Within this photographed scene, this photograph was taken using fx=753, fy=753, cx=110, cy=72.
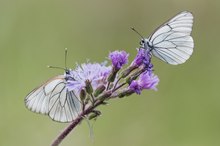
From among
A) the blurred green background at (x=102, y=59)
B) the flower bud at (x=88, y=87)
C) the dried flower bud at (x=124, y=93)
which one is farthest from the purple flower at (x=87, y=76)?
the blurred green background at (x=102, y=59)

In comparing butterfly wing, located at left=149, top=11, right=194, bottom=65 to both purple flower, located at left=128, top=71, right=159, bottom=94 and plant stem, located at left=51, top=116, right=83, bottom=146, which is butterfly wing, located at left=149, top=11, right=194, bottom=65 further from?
plant stem, located at left=51, top=116, right=83, bottom=146

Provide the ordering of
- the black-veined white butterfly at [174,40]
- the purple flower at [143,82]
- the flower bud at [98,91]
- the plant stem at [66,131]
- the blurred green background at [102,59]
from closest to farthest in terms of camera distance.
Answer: the plant stem at [66,131] < the flower bud at [98,91] < the purple flower at [143,82] < the black-veined white butterfly at [174,40] < the blurred green background at [102,59]

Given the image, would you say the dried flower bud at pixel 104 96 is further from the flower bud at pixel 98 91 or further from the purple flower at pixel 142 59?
the purple flower at pixel 142 59

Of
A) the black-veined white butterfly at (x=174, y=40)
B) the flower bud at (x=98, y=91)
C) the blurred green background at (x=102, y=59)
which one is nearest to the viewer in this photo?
the flower bud at (x=98, y=91)

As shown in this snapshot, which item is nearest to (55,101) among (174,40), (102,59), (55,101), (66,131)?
(55,101)

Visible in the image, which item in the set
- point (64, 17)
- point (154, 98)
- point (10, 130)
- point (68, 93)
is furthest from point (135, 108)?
point (68, 93)
